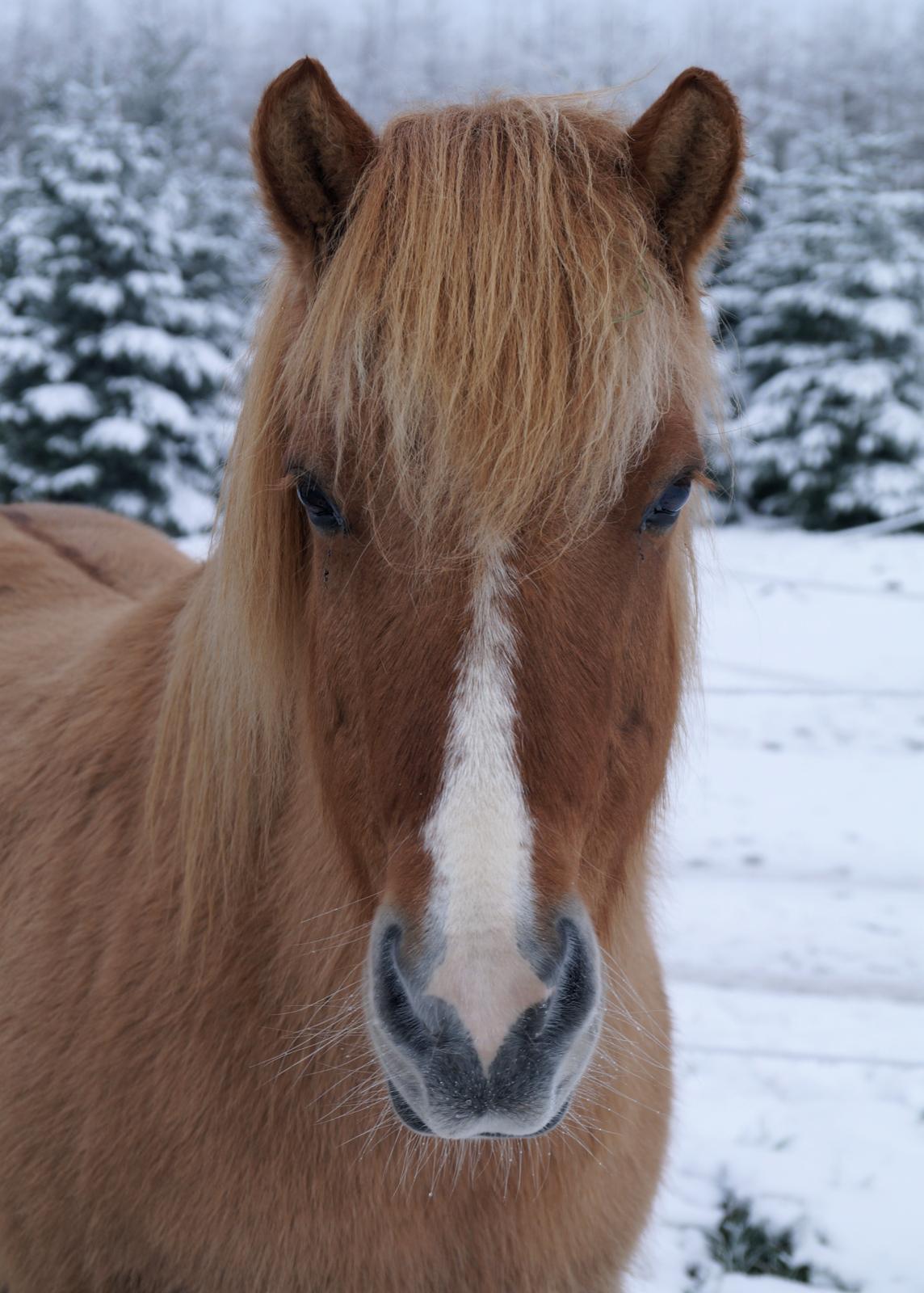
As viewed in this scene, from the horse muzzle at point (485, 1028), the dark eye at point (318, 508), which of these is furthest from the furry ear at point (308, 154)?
the horse muzzle at point (485, 1028)

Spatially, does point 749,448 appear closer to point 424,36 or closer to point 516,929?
point 516,929

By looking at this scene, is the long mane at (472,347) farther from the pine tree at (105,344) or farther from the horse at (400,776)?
the pine tree at (105,344)

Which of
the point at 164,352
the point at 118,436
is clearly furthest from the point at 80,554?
the point at 164,352

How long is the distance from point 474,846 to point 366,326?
2.29 ft

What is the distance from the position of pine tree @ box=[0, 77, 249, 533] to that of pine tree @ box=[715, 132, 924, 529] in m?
7.56

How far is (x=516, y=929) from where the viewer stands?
1.07 metres

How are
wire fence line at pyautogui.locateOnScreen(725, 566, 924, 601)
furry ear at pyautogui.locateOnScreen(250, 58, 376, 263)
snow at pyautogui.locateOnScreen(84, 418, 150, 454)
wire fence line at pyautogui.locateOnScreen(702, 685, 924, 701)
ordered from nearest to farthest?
1. furry ear at pyautogui.locateOnScreen(250, 58, 376, 263)
2. wire fence line at pyautogui.locateOnScreen(702, 685, 924, 701)
3. wire fence line at pyautogui.locateOnScreen(725, 566, 924, 601)
4. snow at pyautogui.locateOnScreen(84, 418, 150, 454)

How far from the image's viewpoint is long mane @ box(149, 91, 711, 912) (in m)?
1.24

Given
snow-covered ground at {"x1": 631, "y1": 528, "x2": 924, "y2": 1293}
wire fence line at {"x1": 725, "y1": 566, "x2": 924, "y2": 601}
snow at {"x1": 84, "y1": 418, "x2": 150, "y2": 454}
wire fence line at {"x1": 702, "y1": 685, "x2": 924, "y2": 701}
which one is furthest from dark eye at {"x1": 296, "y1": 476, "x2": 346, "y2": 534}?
snow at {"x1": 84, "y1": 418, "x2": 150, "y2": 454}

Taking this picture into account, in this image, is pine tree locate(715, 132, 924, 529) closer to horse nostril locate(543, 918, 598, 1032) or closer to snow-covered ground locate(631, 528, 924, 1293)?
snow-covered ground locate(631, 528, 924, 1293)

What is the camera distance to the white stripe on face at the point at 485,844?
1.04m

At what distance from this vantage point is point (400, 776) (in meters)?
1.24

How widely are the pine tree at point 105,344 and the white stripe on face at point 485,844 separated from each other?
1242 centimetres

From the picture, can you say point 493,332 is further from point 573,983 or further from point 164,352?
point 164,352
